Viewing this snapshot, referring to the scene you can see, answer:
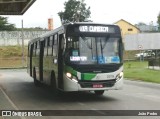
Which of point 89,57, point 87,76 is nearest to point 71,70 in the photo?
point 87,76

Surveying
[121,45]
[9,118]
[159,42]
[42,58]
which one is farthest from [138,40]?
[9,118]

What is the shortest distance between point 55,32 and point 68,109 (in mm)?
5282

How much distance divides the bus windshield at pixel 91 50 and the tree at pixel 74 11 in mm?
117564

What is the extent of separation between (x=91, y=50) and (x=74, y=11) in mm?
121066

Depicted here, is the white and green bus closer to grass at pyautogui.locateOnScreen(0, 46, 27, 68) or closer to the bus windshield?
the bus windshield

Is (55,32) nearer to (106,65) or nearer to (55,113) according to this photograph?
(106,65)

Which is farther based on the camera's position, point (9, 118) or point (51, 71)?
point (51, 71)

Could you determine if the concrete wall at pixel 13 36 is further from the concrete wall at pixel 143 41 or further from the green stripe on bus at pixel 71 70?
the green stripe on bus at pixel 71 70

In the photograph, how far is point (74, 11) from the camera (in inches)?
5428

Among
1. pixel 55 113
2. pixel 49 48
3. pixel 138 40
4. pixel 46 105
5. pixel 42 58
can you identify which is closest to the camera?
pixel 55 113

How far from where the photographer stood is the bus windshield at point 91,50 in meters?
17.5

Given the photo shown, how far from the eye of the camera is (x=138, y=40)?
76.2m

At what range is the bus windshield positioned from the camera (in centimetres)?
1750

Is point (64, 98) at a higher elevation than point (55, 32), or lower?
lower
